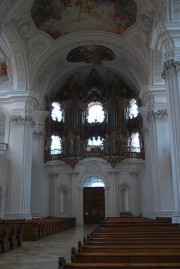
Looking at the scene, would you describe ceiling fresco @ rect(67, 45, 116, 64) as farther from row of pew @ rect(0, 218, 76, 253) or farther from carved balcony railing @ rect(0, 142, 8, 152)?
row of pew @ rect(0, 218, 76, 253)

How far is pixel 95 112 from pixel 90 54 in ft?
16.4

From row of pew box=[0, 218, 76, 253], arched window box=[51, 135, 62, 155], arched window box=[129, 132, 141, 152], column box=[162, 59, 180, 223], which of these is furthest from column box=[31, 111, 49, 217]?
column box=[162, 59, 180, 223]

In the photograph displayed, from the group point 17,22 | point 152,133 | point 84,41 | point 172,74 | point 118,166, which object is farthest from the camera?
point 118,166

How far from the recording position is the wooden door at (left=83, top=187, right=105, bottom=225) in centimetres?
2288

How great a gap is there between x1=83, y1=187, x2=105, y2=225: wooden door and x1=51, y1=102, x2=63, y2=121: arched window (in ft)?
20.6

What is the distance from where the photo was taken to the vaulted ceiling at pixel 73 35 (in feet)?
52.9

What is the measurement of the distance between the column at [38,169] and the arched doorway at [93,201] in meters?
3.09

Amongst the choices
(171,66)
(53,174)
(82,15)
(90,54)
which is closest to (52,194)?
(53,174)

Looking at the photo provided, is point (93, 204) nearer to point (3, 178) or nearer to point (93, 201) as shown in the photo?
point (93, 201)

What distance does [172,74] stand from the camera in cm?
1120

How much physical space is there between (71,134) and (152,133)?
714 centimetres

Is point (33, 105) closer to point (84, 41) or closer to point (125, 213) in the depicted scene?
point (84, 41)

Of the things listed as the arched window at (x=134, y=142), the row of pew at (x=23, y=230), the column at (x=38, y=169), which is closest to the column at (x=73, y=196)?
the column at (x=38, y=169)

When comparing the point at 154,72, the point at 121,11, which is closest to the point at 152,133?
the point at 154,72
